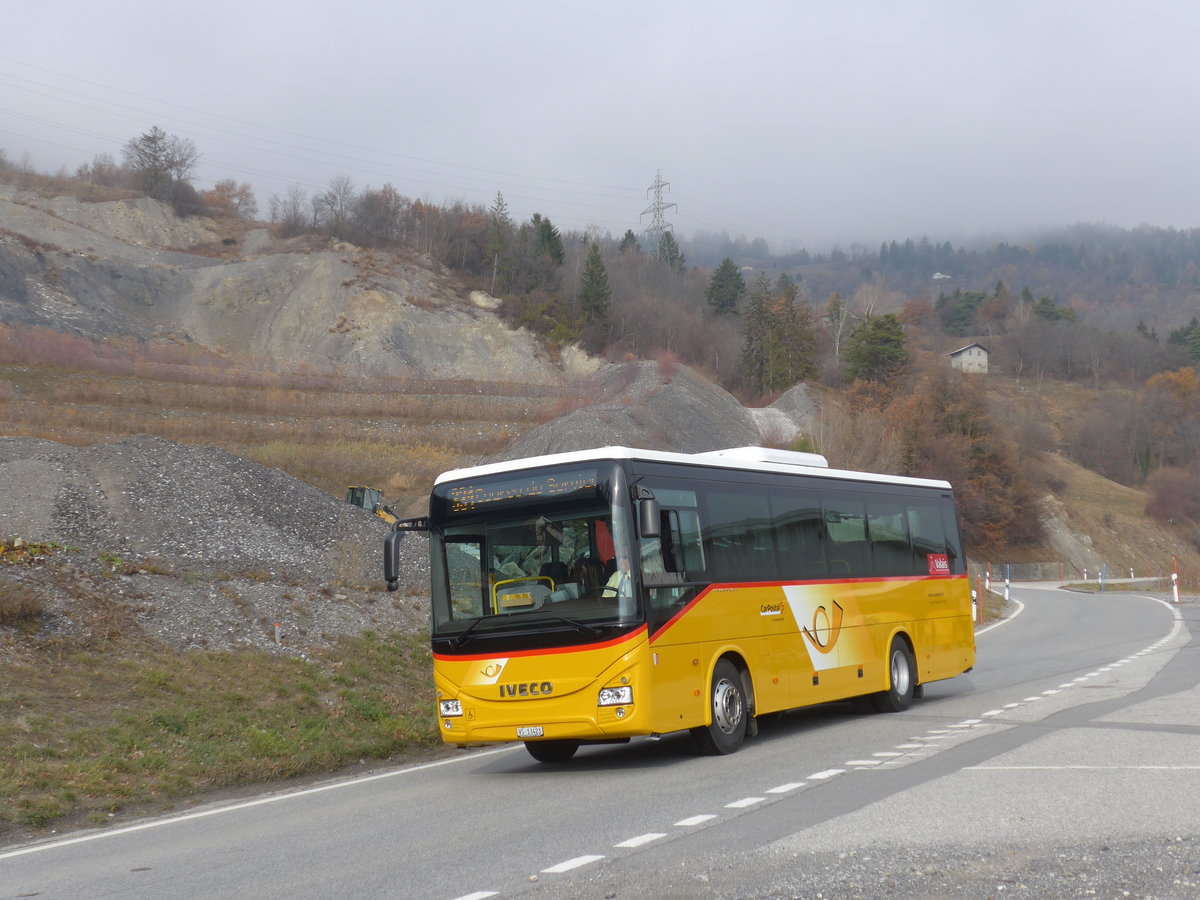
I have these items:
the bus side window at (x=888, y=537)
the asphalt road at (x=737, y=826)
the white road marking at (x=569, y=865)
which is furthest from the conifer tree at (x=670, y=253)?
the white road marking at (x=569, y=865)

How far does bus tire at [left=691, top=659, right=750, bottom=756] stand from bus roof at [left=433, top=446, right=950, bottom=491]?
2245 mm

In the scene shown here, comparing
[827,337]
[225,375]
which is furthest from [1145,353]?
[225,375]

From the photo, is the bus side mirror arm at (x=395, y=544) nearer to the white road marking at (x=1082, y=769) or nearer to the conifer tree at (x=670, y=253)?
the white road marking at (x=1082, y=769)

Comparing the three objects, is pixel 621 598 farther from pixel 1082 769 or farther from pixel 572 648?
pixel 1082 769

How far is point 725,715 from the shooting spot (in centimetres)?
1202

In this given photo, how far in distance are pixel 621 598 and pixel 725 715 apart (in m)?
2.05

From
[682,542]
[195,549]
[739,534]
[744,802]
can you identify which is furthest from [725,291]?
[744,802]

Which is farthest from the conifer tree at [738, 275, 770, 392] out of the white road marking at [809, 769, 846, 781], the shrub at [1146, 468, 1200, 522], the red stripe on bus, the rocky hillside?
the white road marking at [809, 769, 846, 781]

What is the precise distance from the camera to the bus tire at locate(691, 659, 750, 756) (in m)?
11.8

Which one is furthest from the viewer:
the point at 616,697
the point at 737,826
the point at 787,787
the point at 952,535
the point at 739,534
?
the point at 952,535

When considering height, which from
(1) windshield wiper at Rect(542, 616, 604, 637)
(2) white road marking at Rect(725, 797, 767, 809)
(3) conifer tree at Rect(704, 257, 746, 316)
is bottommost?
(2) white road marking at Rect(725, 797, 767, 809)

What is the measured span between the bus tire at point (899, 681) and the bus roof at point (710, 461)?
2344 mm

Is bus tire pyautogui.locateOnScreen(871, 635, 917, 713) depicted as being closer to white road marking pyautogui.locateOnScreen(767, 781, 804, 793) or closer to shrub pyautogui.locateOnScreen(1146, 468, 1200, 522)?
white road marking pyautogui.locateOnScreen(767, 781, 804, 793)

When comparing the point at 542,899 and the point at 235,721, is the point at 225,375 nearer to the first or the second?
the point at 235,721
